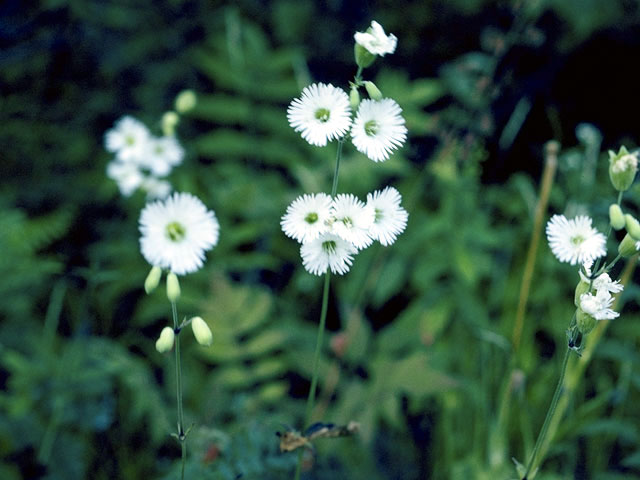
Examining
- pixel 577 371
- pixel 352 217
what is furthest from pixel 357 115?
pixel 577 371

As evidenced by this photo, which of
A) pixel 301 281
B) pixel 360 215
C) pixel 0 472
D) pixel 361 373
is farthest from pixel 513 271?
pixel 0 472

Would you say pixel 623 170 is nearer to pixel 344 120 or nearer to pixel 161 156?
pixel 344 120

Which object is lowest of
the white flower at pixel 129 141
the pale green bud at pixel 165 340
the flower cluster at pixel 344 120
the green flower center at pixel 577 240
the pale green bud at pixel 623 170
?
the pale green bud at pixel 165 340

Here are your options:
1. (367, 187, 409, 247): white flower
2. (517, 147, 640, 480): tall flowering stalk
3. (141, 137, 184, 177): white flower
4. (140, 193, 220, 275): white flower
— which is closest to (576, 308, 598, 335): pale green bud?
(517, 147, 640, 480): tall flowering stalk

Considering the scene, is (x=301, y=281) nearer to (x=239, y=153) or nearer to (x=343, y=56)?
(x=239, y=153)

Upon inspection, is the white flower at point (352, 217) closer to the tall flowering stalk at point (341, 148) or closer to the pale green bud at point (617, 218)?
the tall flowering stalk at point (341, 148)

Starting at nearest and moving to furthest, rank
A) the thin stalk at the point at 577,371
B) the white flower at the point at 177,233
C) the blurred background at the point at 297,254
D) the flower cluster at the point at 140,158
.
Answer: the white flower at the point at 177,233 < the thin stalk at the point at 577,371 < the blurred background at the point at 297,254 < the flower cluster at the point at 140,158

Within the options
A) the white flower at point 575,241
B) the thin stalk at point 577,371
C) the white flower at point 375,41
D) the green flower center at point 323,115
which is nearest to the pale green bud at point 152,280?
the green flower center at point 323,115

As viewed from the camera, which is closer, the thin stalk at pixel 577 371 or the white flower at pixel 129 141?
the thin stalk at pixel 577 371
